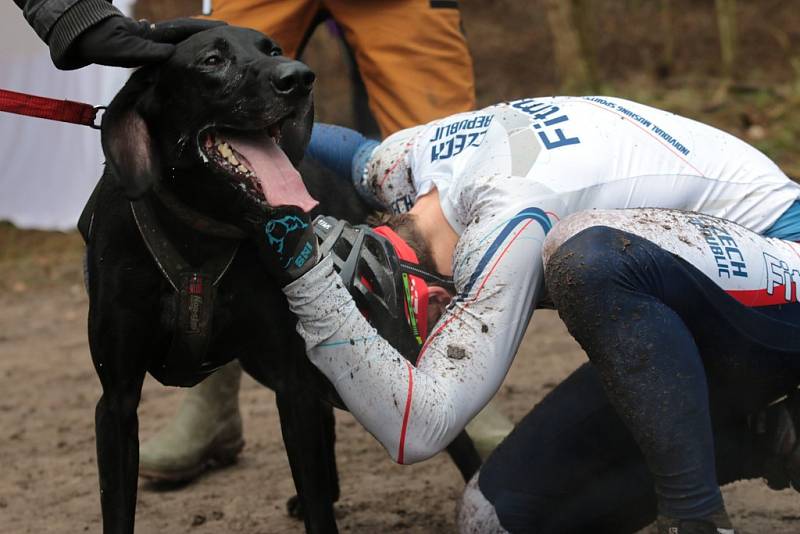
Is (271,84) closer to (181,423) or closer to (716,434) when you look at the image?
(716,434)

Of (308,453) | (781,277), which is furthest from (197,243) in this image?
(781,277)

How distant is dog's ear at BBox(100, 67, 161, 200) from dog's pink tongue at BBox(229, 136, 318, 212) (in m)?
0.16

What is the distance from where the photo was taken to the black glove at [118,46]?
213 cm

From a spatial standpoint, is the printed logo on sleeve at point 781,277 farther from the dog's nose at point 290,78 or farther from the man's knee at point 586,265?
the dog's nose at point 290,78

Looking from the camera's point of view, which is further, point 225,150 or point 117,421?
A: point 117,421

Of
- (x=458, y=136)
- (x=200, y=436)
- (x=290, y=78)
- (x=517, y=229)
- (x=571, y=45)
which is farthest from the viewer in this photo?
(x=571, y=45)

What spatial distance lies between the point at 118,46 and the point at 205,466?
5.83 feet

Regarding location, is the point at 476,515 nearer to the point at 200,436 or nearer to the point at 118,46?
the point at 200,436

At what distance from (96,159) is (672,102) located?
10.8ft

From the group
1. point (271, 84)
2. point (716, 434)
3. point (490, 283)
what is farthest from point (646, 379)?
point (271, 84)

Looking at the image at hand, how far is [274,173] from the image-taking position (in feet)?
7.04

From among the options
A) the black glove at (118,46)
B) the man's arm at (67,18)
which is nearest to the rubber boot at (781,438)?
the black glove at (118,46)

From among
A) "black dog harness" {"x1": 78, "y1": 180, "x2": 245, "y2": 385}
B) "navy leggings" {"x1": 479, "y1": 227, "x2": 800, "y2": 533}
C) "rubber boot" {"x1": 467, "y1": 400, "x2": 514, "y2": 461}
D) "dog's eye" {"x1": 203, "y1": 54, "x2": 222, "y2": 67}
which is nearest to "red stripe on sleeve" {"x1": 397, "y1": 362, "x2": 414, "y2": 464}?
"navy leggings" {"x1": 479, "y1": 227, "x2": 800, "y2": 533}

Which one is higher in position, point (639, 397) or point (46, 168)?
point (639, 397)
